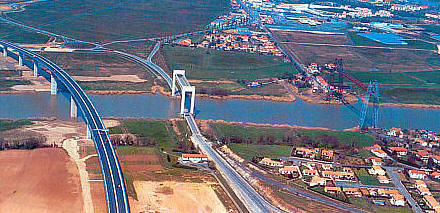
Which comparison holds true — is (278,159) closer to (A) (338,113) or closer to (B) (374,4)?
(A) (338,113)

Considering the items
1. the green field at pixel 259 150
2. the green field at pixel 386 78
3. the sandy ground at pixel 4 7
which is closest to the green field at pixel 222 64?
the green field at pixel 386 78

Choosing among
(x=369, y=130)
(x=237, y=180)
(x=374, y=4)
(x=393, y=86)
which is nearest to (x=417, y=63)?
(x=393, y=86)

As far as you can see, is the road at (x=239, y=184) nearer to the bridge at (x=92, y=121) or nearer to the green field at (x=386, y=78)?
the bridge at (x=92, y=121)

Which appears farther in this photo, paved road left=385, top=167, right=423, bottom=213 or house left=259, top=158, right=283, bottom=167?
house left=259, top=158, right=283, bottom=167

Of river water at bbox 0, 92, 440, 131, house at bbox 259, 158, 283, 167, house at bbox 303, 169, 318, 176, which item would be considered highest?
river water at bbox 0, 92, 440, 131

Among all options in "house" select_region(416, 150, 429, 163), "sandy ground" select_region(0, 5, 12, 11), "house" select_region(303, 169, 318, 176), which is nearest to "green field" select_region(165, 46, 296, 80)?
"house" select_region(416, 150, 429, 163)

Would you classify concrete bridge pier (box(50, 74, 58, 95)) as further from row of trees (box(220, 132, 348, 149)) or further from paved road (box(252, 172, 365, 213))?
paved road (box(252, 172, 365, 213))
